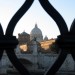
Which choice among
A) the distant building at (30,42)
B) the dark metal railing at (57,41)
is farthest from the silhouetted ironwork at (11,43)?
the distant building at (30,42)

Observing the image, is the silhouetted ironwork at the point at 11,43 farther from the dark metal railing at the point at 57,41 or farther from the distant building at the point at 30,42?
the distant building at the point at 30,42

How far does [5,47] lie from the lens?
67cm

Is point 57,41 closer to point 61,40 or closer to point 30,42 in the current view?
point 61,40

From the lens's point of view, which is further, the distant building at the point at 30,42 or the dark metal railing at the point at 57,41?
the distant building at the point at 30,42

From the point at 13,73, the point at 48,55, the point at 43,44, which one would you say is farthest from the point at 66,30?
the point at 43,44

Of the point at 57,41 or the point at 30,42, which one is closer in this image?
the point at 57,41

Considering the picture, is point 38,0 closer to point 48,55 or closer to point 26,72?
point 26,72

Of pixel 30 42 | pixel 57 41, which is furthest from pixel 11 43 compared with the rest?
pixel 30 42

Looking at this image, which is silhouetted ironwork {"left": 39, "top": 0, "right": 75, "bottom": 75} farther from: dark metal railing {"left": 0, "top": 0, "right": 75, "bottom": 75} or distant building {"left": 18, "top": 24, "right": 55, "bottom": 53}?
distant building {"left": 18, "top": 24, "right": 55, "bottom": 53}

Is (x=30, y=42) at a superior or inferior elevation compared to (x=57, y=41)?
inferior

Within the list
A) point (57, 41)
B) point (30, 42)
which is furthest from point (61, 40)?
point (30, 42)

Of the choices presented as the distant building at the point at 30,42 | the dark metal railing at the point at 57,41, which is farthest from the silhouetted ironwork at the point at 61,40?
the distant building at the point at 30,42

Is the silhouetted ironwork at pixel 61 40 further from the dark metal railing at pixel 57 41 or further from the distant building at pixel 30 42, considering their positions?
the distant building at pixel 30 42

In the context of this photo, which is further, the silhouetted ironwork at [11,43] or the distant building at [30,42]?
the distant building at [30,42]
